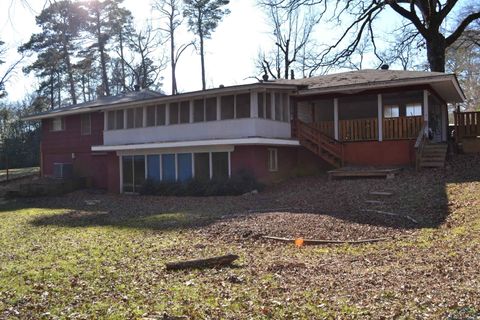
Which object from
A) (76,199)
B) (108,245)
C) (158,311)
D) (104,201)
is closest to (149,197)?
(104,201)

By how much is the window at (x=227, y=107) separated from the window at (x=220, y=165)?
1.65m

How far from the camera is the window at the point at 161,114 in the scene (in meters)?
24.0

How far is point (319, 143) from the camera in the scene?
2195 cm

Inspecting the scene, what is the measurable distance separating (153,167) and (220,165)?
426cm

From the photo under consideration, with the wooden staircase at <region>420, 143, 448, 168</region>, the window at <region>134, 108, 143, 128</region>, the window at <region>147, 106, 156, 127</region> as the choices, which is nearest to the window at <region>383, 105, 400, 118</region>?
the wooden staircase at <region>420, 143, 448, 168</region>

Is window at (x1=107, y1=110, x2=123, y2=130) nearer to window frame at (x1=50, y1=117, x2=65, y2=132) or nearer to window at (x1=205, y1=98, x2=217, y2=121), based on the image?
window frame at (x1=50, y1=117, x2=65, y2=132)

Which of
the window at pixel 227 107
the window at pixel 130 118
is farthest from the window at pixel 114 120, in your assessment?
the window at pixel 227 107

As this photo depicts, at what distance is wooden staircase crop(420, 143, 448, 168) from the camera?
19.0 m

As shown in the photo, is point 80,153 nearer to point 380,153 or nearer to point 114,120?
point 114,120

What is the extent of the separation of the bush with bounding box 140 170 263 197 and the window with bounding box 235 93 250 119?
2466 millimetres

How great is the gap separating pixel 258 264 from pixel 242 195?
10707mm

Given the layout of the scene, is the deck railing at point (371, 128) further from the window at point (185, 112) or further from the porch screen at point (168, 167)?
the porch screen at point (168, 167)

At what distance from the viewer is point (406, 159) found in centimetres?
2061

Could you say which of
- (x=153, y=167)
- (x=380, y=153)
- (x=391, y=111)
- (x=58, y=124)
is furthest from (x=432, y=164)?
(x=58, y=124)
